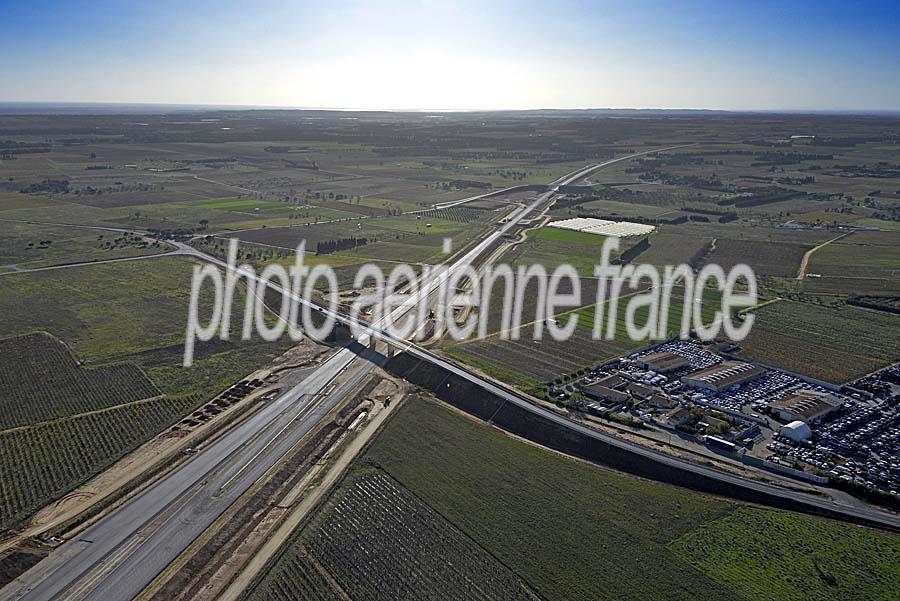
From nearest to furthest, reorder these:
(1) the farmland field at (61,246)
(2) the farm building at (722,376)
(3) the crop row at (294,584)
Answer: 1. (3) the crop row at (294,584)
2. (2) the farm building at (722,376)
3. (1) the farmland field at (61,246)

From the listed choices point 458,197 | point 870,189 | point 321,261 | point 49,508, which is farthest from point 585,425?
point 870,189

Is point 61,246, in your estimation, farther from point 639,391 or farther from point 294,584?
point 294,584

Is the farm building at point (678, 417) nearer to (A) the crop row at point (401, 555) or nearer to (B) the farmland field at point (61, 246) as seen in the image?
(A) the crop row at point (401, 555)

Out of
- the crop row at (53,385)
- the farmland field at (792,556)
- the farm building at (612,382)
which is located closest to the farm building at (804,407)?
the farm building at (612,382)

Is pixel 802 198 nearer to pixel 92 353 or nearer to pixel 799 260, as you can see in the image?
pixel 799 260

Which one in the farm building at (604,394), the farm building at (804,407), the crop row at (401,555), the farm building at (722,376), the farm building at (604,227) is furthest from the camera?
the farm building at (604,227)

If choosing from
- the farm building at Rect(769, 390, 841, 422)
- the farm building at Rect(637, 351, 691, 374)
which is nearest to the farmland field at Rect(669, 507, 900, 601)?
the farm building at Rect(769, 390, 841, 422)
